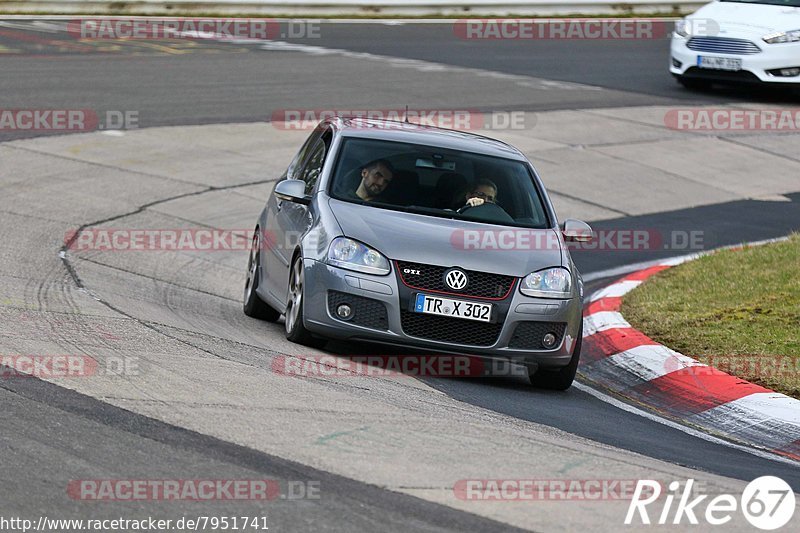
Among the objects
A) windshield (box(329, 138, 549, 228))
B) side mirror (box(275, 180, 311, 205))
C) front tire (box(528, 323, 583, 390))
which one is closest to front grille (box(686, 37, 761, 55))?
windshield (box(329, 138, 549, 228))

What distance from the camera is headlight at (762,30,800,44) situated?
2170 cm

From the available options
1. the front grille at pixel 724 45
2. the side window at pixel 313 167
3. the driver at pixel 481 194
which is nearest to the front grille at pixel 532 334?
the driver at pixel 481 194

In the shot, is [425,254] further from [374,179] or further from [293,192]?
[293,192]

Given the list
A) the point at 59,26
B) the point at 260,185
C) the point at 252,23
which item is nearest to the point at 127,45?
the point at 59,26

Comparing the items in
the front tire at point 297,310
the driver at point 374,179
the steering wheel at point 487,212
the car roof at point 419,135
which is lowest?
the front tire at point 297,310

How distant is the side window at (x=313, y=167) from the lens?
979 centimetres

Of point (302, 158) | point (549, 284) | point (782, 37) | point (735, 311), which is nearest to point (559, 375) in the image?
point (549, 284)

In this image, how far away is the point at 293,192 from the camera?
944 cm

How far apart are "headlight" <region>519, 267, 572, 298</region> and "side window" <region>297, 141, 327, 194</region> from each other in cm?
182

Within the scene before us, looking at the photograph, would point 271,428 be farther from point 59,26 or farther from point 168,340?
point 59,26

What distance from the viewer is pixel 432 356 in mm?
9023

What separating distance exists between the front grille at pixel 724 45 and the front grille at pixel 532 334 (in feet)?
46.8

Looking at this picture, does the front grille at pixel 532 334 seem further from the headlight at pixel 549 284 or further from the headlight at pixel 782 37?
the headlight at pixel 782 37

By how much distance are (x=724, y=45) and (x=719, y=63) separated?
1.18ft
